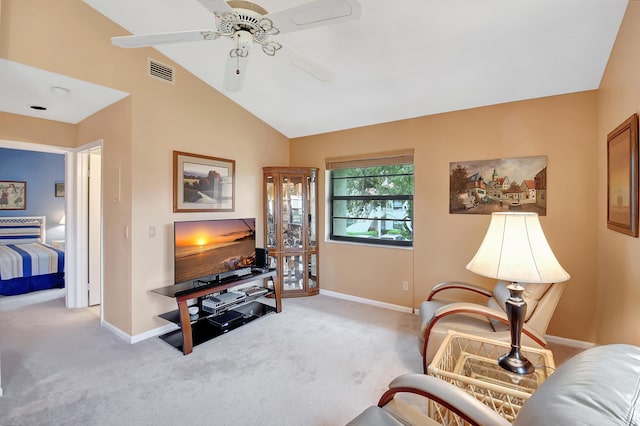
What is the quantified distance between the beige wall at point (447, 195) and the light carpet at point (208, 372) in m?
0.71

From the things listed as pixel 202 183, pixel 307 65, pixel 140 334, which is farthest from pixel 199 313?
pixel 307 65

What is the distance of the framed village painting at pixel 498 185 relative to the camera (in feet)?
9.41

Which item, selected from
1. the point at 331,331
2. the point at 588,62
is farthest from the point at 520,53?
the point at 331,331

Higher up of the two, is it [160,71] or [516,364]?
[160,71]

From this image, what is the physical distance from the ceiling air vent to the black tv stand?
2.18 metres

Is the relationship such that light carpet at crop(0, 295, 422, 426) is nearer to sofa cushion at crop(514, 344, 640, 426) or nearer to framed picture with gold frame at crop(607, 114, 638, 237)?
sofa cushion at crop(514, 344, 640, 426)

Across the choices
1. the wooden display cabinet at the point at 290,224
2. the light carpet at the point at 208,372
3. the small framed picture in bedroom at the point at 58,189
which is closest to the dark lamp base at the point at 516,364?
the light carpet at the point at 208,372

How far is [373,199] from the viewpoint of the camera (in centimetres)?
412

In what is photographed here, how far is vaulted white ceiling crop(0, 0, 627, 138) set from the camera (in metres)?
2.06

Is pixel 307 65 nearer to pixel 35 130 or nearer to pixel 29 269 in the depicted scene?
pixel 35 130

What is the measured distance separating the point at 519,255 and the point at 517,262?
1.6 inches

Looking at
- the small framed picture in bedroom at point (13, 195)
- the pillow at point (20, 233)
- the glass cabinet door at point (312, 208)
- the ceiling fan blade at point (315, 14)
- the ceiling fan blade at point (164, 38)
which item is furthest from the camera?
the small framed picture in bedroom at point (13, 195)

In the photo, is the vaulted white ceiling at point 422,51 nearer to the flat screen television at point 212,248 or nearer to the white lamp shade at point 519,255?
the white lamp shade at point 519,255

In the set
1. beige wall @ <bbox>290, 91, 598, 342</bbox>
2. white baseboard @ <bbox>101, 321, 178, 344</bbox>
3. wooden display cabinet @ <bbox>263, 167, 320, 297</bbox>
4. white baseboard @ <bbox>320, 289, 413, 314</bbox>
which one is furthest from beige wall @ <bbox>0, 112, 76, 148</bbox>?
white baseboard @ <bbox>320, 289, 413, 314</bbox>
